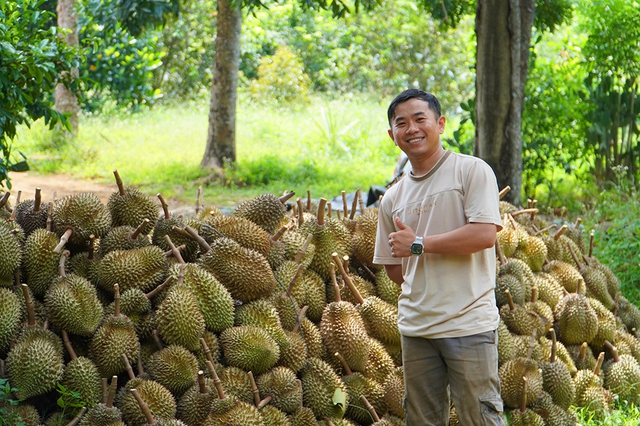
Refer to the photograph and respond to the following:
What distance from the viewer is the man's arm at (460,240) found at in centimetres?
217

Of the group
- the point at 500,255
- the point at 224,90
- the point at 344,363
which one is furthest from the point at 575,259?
the point at 224,90

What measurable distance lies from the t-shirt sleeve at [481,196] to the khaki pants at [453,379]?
40 cm

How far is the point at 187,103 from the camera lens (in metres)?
16.0

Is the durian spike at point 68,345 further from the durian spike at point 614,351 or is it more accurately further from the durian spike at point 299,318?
the durian spike at point 614,351

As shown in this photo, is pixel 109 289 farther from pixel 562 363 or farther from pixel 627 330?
pixel 627 330

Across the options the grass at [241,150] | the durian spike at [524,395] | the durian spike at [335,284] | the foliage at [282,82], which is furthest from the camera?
the foliage at [282,82]

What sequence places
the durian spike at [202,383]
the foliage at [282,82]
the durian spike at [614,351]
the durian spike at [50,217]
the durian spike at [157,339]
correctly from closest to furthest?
the durian spike at [202,383]
the durian spike at [157,339]
the durian spike at [50,217]
the durian spike at [614,351]
the foliage at [282,82]

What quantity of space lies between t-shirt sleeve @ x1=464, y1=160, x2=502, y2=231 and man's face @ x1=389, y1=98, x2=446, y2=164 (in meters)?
0.17

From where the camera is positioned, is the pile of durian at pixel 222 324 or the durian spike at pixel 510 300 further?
the durian spike at pixel 510 300

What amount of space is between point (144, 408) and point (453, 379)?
1040 mm

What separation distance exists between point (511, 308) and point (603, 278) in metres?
1.07

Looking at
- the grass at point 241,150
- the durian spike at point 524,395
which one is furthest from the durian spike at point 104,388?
the grass at point 241,150

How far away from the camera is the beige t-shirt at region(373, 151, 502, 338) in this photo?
2.24m

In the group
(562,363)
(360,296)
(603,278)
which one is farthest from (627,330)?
(360,296)
